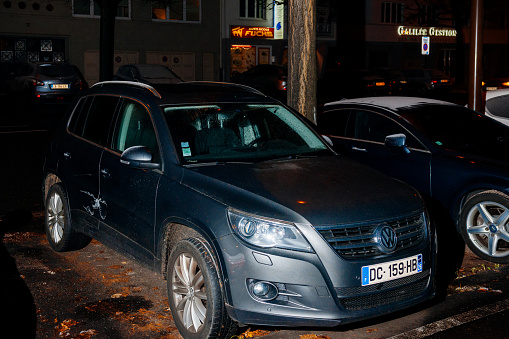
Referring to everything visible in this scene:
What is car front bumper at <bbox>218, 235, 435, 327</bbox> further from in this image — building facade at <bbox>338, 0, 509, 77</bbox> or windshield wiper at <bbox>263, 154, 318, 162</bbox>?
building facade at <bbox>338, 0, 509, 77</bbox>

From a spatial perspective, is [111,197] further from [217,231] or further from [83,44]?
[83,44]

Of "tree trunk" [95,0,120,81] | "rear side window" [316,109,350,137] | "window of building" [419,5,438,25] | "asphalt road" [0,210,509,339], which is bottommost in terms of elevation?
"asphalt road" [0,210,509,339]

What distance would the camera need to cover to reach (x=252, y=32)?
145 feet

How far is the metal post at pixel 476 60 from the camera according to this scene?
11.2 metres

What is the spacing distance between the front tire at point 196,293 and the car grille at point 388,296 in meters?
0.77

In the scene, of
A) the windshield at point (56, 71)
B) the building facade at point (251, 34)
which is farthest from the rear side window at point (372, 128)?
the building facade at point (251, 34)

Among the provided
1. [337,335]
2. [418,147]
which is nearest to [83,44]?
[418,147]

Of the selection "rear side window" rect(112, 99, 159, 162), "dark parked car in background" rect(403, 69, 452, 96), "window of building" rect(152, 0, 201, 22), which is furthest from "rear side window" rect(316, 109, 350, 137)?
"window of building" rect(152, 0, 201, 22)

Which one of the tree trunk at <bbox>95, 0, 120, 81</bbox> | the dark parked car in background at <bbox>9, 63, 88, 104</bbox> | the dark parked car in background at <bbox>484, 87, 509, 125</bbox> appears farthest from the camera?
the tree trunk at <bbox>95, 0, 120, 81</bbox>

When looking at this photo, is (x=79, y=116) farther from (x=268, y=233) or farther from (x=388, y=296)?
(x=388, y=296)

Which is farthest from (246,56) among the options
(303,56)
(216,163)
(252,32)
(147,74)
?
(216,163)

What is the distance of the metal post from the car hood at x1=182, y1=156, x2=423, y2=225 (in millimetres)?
6567

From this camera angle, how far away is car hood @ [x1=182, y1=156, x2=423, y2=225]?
Answer: 434 centimetres

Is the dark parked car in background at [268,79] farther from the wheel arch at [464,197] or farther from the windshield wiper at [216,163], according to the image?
the windshield wiper at [216,163]
